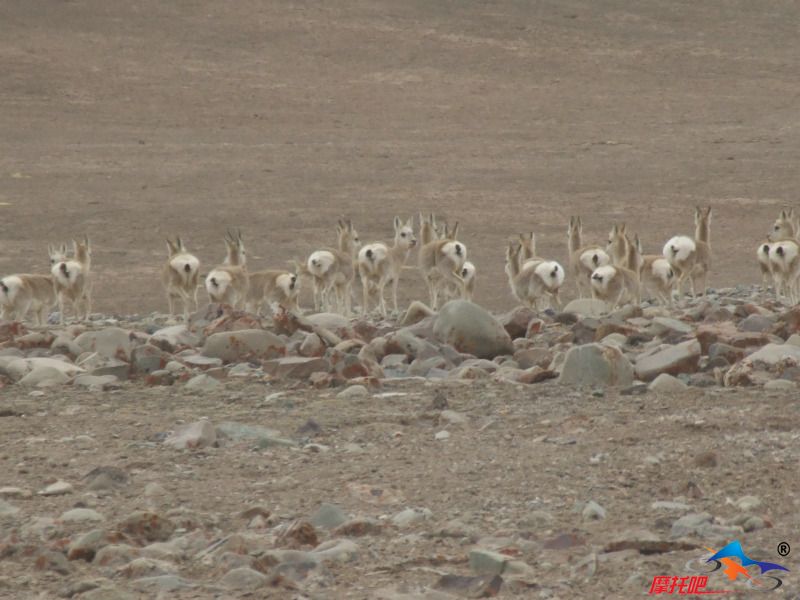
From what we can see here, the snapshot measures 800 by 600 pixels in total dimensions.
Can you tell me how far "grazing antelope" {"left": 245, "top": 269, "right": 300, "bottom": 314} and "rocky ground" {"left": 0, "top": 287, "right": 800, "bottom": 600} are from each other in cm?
566

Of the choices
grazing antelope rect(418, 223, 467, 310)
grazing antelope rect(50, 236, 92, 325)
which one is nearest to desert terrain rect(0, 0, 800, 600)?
grazing antelope rect(50, 236, 92, 325)

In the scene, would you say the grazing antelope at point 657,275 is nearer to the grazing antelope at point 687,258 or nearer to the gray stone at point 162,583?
the grazing antelope at point 687,258

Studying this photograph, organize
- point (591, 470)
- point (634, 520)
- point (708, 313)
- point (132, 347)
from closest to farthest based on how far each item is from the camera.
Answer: point (634, 520)
point (591, 470)
point (132, 347)
point (708, 313)

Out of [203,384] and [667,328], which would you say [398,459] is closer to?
[203,384]

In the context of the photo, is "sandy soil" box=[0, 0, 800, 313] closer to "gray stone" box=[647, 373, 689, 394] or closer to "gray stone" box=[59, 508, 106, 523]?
"gray stone" box=[647, 373, 689, 394]

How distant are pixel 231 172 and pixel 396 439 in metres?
27.3

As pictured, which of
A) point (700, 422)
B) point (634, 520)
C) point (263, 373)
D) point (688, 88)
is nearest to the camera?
point (634, 520)

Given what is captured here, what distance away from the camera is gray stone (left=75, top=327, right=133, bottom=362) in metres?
14.4

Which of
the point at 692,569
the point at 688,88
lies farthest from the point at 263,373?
the point at 688,88

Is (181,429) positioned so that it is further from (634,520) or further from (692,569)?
(692,569)

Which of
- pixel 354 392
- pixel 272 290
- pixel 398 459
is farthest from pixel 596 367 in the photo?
pixel 272 290

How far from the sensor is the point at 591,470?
886 centimetres

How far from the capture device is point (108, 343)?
14578mm

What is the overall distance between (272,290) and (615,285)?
4.48 meters
